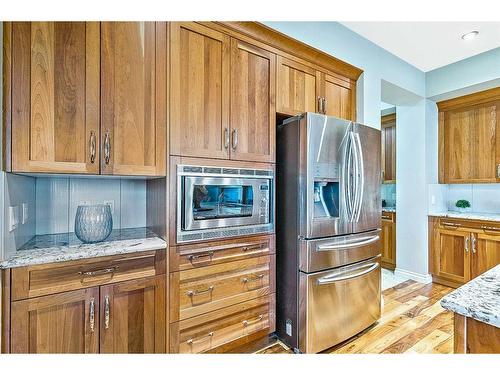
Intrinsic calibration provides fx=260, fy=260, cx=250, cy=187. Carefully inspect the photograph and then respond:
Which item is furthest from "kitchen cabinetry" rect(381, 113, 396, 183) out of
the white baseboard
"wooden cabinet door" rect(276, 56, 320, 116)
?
"wooden cabinet door" rect(276, 56, 320, 116)

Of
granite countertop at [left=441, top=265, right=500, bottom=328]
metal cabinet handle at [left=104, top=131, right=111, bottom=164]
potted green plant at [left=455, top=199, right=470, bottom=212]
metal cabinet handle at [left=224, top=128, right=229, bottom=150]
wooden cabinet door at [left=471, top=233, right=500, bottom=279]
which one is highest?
metal cabinet handle at [left=224, top=128, right=229, bottom=150]

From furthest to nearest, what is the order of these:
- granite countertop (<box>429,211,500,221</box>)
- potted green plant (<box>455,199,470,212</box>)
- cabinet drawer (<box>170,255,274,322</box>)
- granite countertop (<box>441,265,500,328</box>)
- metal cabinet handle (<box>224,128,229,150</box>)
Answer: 1. potted green plant (<box>455,199,470,212</box>)
2. granite countertop (<box>429,211,500,221</box>)
3. metal cabinet handle (<box>224,128,229,150</box>)
4. cabinet drawer (<box>170,255,274,322</box>)
5. granite countertop (<box>441,265,500,328</box>)

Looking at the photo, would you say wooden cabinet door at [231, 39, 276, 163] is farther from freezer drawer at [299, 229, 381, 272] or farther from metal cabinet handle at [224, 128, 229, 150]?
freezer drawer at [299, 229, 381, 272]

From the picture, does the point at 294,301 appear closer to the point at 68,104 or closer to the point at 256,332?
the point at 256,332

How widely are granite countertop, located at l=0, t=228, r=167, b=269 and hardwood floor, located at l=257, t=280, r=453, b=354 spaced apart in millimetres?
1248

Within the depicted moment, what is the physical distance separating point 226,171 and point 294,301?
1.09m

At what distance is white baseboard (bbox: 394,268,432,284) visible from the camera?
3.53 metres

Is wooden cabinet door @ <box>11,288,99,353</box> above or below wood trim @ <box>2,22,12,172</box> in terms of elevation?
below

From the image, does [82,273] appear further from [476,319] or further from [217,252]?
[476,319]

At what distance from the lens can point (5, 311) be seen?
1.18m

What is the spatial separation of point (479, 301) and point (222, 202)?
1.35m

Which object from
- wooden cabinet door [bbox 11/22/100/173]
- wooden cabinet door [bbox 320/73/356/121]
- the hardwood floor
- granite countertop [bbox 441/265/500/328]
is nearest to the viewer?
granite countertop [bbox 441/265/500/328]
